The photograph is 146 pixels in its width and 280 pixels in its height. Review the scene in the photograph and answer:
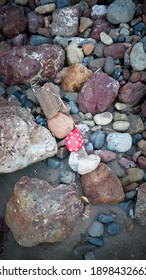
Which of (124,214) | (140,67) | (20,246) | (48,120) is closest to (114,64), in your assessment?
(140,67)

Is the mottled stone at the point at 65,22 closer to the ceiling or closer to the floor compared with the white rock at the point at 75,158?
closer to the ceiling

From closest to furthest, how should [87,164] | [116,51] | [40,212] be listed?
[40,212] → [87,164] → [116,51]

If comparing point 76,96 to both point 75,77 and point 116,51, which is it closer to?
point 75,77

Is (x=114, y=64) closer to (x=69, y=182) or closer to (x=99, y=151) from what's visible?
(x=99, y=151)

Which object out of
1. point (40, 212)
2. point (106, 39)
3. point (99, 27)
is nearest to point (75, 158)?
point (40, 212)

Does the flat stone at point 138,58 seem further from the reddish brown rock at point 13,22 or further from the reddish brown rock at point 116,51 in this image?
the reddish brown rock at point 13,22

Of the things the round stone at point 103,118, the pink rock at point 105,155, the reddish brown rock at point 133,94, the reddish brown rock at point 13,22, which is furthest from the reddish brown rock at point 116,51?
the pink rock at point 105,155
